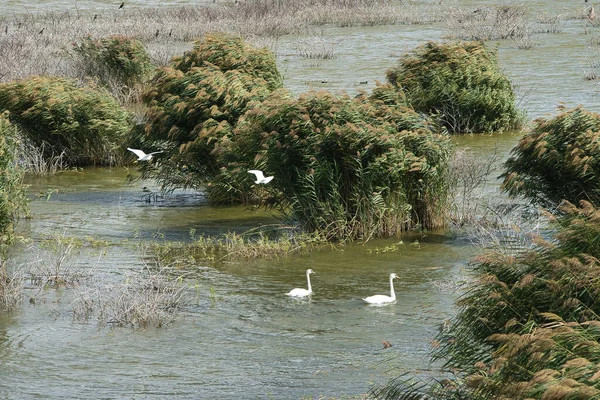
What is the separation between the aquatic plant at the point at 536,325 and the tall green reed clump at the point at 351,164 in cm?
693

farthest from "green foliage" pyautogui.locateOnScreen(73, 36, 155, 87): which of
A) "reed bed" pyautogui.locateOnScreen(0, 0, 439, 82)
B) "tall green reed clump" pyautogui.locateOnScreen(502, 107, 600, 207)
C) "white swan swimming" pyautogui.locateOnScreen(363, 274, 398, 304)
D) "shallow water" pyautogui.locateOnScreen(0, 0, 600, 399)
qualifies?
"white swan swimming" pyautogui.locateOnScreen(363, 274, 398, 304)

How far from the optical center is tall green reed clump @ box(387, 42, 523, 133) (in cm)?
2427

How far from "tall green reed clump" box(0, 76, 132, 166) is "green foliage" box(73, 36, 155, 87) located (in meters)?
6.11

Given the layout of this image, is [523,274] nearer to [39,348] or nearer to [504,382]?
[504,382]

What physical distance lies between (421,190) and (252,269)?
2.89 metres

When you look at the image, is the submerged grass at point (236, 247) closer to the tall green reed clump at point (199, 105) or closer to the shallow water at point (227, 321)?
the shallow water at point (227, 321)

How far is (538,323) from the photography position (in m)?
7.70

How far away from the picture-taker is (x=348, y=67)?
3519 cm

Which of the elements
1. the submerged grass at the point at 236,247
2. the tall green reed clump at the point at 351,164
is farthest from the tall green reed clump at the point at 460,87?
the submerged grass at the point at 236,247

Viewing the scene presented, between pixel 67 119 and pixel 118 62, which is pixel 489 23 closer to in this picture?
pixel 118 62

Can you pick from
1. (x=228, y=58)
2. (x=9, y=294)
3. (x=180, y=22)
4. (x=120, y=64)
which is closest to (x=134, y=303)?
(x=9, y=294)

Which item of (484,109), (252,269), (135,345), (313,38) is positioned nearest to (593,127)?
(252,269)

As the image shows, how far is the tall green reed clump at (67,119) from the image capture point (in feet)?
72.1

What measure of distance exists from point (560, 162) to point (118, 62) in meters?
17.2
